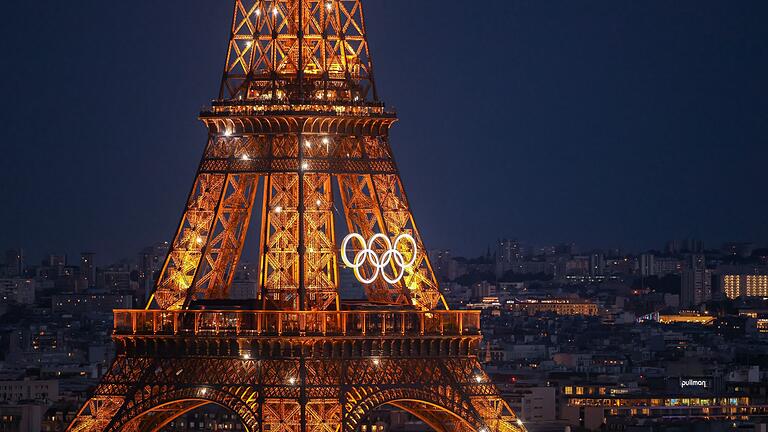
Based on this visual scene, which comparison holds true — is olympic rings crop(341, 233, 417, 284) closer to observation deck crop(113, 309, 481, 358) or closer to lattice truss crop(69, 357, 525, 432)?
observation deck crop(113, 309, 481, 358)

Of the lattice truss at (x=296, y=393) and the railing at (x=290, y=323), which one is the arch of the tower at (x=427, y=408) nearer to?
the lattice truss at (x=296, y=393)

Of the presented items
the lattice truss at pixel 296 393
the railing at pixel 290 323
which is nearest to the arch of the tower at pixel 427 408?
the lattice truss at pixel 296 393

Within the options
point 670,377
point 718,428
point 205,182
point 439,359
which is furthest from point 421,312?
point 670,377

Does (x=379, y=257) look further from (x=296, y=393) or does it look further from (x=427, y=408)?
(x=296, y=393)

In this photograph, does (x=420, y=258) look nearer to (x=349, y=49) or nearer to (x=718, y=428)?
(x=349, y=49)

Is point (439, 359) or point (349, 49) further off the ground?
point (349, 49)

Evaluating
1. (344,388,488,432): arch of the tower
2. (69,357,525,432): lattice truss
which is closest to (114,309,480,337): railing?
(69,357,525,432): lattice truss
